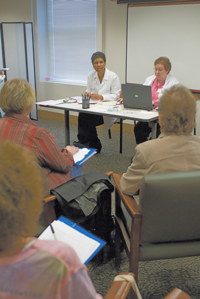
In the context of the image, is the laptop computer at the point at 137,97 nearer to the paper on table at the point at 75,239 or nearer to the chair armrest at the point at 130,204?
the chair armrest at the point at 130,204

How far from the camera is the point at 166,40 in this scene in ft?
14.2


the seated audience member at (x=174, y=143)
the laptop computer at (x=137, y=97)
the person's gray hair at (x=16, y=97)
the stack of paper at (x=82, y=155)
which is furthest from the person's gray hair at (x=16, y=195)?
the laptop computer at (x=137, y=97)

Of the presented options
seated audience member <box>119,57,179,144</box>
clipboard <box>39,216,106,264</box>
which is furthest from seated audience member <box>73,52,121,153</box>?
clipboard <box>39,216,106,264</box>

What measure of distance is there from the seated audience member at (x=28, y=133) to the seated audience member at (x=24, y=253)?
110 centimetres

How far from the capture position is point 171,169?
4.71 feet

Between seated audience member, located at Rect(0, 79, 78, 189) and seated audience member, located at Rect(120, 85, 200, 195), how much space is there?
0.52 metres

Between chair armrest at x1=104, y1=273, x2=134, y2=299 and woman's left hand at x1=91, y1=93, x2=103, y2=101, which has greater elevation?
woman's left hand at x1=91, y1=93, x2=103, y2=101

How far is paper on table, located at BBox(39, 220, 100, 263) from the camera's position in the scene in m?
1.05

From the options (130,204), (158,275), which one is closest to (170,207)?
(130,204)

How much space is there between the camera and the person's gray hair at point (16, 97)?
182 cm

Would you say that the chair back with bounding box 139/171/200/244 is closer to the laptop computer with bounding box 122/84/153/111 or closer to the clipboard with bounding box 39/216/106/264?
the clipboard with bounding box 39/216/106/264

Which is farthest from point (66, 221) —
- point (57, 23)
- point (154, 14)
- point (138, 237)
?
point (57, 23)

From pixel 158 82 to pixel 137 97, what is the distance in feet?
2.08

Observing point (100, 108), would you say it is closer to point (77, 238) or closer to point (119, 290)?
point (77, 238)
